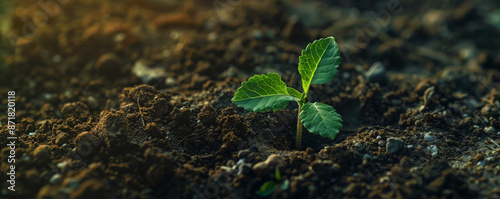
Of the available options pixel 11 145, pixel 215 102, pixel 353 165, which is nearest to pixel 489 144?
pixel 353 165

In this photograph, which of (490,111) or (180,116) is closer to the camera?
(180,116)

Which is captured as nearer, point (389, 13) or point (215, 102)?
point (215, 102)

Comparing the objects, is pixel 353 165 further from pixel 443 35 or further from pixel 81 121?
pixel 443 35

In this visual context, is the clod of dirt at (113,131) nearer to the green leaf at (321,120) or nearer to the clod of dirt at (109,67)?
the clod of dirt at (109,67)

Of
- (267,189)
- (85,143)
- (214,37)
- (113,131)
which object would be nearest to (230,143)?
(267,189)

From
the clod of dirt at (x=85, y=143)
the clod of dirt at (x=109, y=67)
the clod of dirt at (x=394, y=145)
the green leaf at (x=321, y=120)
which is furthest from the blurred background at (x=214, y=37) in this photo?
the clod of dirt at (x=394, y=145)

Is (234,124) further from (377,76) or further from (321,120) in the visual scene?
(377,76)
